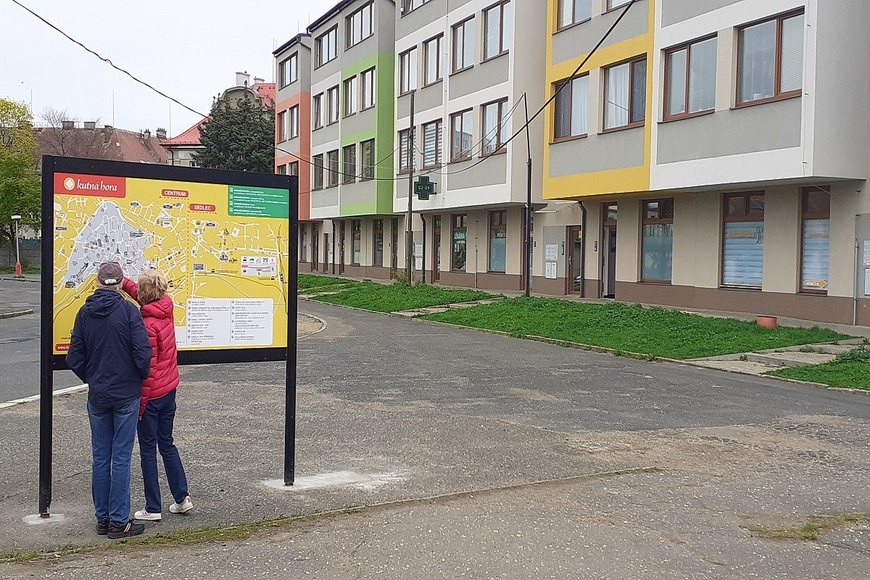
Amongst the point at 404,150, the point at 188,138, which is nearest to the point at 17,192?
the point at 188,138

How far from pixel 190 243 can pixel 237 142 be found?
2436 inches

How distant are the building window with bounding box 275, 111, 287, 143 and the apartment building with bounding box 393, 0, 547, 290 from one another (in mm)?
18368

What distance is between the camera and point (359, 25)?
45.0 m

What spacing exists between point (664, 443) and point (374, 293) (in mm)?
24167

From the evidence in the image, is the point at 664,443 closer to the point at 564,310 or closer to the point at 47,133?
the point at 564,310

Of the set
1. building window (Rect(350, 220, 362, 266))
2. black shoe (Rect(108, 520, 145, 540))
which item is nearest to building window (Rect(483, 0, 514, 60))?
building window (Rect(350, 220, 362, 266))

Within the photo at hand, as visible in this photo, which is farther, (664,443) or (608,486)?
(664,443)

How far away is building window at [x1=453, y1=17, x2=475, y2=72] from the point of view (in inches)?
1321

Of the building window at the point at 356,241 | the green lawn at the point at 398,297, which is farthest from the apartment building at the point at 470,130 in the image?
the building window at the point at 356,241

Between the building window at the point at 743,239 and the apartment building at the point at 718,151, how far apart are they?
0.11ft

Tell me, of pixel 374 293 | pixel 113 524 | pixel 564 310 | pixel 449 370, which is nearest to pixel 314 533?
pixel 113 524

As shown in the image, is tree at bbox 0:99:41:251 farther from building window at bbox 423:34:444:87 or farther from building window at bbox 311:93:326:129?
building window at bbox 423:34:444:87

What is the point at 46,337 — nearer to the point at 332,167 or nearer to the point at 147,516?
the point at 147,516

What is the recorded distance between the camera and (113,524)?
228 inches
